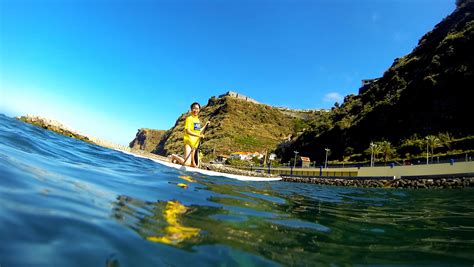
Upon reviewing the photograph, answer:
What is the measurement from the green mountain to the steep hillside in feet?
187

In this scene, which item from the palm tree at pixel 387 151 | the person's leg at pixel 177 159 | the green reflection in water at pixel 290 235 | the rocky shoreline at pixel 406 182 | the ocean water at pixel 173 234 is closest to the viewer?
the ocean water at pixel 173 234

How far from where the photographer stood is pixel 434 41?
8756 centimetres

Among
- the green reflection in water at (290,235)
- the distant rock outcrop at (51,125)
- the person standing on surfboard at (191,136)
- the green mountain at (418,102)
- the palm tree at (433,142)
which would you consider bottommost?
the green reflection in water at (290,235)

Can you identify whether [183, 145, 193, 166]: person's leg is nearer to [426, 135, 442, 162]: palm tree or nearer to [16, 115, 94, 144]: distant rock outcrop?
[16, 115, 94, 144]: distant rock outcrop

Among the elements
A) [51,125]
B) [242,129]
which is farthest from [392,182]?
[242,129]

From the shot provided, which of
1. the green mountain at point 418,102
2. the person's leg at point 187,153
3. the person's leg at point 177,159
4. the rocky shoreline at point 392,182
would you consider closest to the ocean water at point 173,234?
the person's leg at point 187,153

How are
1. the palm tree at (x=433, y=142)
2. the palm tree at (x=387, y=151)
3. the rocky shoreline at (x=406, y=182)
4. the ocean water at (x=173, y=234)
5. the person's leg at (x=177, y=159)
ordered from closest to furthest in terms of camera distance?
the ocean water at (x=173, y=234) → the person's leg at (x=177, y=159) → the rocky shoreline at (x=406, y=182) → the palm tree at (x=433, y=142) → the palm tree at (x=387, y=151)

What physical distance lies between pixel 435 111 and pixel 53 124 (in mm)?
72509

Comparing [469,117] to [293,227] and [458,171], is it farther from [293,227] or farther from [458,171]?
[293,227]

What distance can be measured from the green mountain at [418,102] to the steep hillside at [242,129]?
57.0 meters

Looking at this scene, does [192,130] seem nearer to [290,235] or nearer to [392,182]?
[290,235]

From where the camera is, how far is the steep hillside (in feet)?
519

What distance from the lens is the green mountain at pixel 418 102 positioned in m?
65.1

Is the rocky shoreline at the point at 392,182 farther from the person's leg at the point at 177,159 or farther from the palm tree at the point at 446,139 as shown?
the palm tree at the point at 446,139
